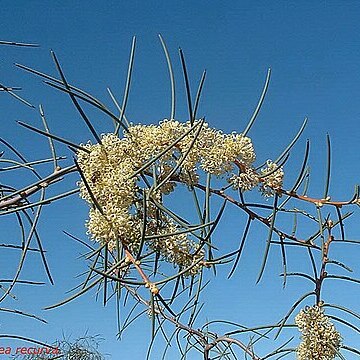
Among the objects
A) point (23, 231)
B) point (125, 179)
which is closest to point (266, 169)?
point (125, 179)

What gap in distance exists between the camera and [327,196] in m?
0.47

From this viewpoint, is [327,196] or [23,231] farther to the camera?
[23,231]

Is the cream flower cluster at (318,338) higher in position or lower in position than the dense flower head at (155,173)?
lower

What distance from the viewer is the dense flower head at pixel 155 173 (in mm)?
376

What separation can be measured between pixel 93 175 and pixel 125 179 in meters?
0.03

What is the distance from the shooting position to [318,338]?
470 mm

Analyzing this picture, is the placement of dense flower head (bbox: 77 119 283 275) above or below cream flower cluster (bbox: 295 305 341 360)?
above

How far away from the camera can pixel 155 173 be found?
0.42 m

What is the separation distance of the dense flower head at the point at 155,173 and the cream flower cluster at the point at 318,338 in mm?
119

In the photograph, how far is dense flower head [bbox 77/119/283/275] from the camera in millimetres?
376

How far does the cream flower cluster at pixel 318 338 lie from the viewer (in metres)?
0.47

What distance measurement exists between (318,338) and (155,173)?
0.20 meters

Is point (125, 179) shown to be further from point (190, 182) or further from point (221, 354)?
point (221, 354)

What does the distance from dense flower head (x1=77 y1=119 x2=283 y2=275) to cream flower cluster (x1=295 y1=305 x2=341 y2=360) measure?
0.12m
